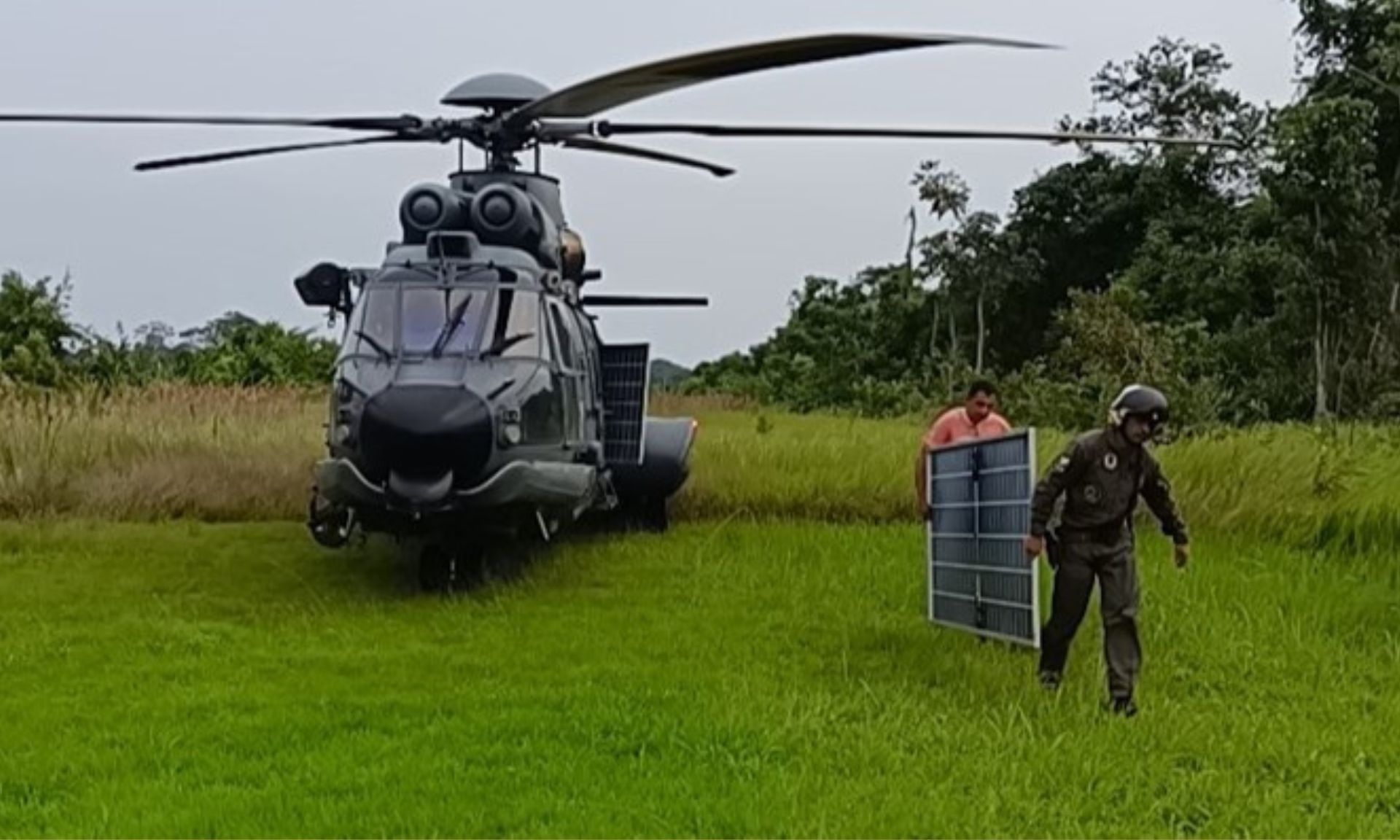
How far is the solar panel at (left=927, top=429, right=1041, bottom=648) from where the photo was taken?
6.37 m

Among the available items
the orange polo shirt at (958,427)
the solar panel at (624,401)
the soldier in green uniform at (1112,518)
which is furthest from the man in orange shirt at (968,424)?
the solar panel at (624,401)

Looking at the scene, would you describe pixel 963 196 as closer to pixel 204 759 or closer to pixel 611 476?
pixel 611 476

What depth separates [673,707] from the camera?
575 centimetres

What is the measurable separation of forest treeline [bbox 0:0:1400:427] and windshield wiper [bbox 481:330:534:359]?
7.49 meters

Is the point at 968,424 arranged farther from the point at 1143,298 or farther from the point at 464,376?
the point at 1143,298

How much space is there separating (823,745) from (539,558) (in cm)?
489

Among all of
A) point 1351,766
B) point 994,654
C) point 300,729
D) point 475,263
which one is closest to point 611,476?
point 475,263

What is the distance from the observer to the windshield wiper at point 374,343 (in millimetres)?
8133

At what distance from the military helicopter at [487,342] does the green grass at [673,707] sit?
2.02 ft

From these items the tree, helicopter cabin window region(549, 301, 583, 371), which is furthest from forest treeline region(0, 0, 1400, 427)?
helicopter cabin window region(549, 301, 583, 371)

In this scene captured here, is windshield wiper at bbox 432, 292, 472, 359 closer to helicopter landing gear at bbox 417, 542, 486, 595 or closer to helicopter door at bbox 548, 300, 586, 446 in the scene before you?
helicopter door at bbox 548, 300, 586, 446

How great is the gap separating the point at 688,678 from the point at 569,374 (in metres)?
3.03

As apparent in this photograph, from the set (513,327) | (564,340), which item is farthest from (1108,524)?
(564,340)

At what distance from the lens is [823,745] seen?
521cm
